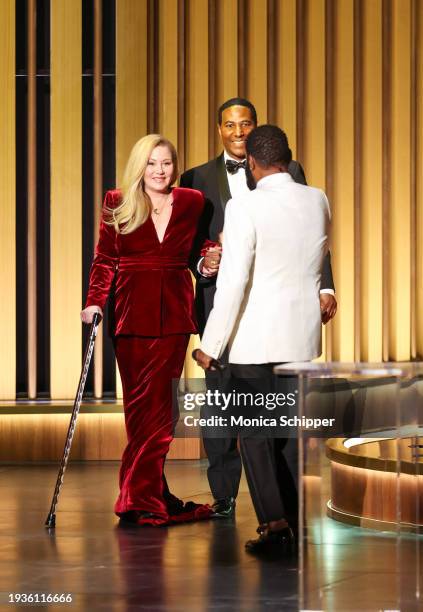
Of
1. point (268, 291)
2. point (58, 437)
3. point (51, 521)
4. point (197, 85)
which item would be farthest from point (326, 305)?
point (197, 85)

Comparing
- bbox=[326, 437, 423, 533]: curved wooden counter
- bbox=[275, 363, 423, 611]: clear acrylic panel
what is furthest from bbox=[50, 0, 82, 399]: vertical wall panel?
bbox=[275, 363, 423, 611]: clear acrylic panel

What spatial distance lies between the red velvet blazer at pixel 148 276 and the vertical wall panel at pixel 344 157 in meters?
2.00

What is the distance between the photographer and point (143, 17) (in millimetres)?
6301

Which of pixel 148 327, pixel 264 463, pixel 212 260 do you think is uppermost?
pixel 212 260

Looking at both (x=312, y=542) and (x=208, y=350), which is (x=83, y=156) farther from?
(x=312, y=542)

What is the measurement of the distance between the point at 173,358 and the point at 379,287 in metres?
2.21

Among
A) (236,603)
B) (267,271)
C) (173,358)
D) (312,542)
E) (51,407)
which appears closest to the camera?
(312,542)

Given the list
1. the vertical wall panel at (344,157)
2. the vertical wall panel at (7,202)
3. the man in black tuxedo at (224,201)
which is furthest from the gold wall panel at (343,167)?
the man in black tuxedo at (224,201)

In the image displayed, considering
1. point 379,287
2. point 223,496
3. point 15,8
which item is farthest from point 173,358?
point 15,8

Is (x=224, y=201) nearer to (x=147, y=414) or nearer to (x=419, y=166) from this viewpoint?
(x=147, y=414)

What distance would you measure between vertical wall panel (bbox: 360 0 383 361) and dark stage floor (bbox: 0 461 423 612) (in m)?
1.63

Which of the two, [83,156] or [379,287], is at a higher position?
[83,156]

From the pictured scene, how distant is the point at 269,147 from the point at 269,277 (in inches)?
15.8

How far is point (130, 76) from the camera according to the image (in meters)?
6.26
